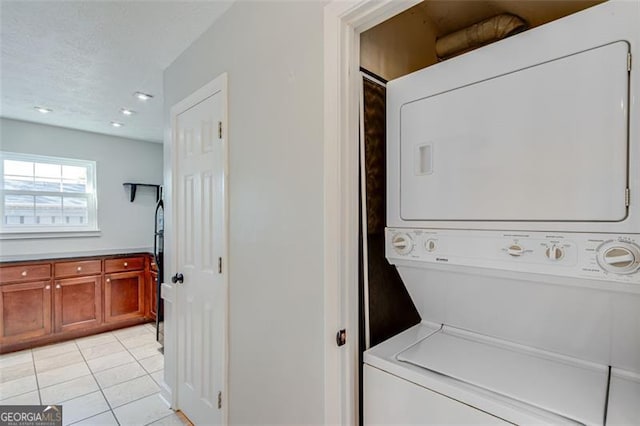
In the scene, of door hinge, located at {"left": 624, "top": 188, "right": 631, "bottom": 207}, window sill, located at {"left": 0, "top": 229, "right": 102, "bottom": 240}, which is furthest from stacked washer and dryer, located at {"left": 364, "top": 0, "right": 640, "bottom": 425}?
window sill, located at {"left": 0, "top": 229, "right": 102, "bottom": 240}

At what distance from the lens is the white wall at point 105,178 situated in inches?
135

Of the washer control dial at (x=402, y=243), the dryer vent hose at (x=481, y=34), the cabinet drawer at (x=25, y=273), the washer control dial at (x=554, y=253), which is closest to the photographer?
the washer control dial at (x=554, y=253)

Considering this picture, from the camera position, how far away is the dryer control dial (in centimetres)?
75

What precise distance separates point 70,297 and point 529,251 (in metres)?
4.37

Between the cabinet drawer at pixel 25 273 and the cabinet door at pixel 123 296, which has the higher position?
the cabinet drawer at pixel 25 273

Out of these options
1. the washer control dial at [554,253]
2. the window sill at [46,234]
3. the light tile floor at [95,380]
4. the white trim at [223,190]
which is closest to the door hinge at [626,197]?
the washer control dial at [554,253]

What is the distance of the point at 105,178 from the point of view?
401cm

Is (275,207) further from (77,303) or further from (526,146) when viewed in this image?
(77,303)

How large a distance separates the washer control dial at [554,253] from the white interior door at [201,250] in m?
1.40

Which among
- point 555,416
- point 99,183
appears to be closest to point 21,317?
point 99,183

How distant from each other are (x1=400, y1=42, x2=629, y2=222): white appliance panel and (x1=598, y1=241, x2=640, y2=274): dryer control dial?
0.23 ft

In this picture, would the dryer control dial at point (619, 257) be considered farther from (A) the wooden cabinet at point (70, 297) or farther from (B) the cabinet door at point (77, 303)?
(B) the cabinet door at point (77, 303)

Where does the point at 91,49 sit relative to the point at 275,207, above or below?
above

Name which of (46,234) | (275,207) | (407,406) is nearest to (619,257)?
(407,406)
